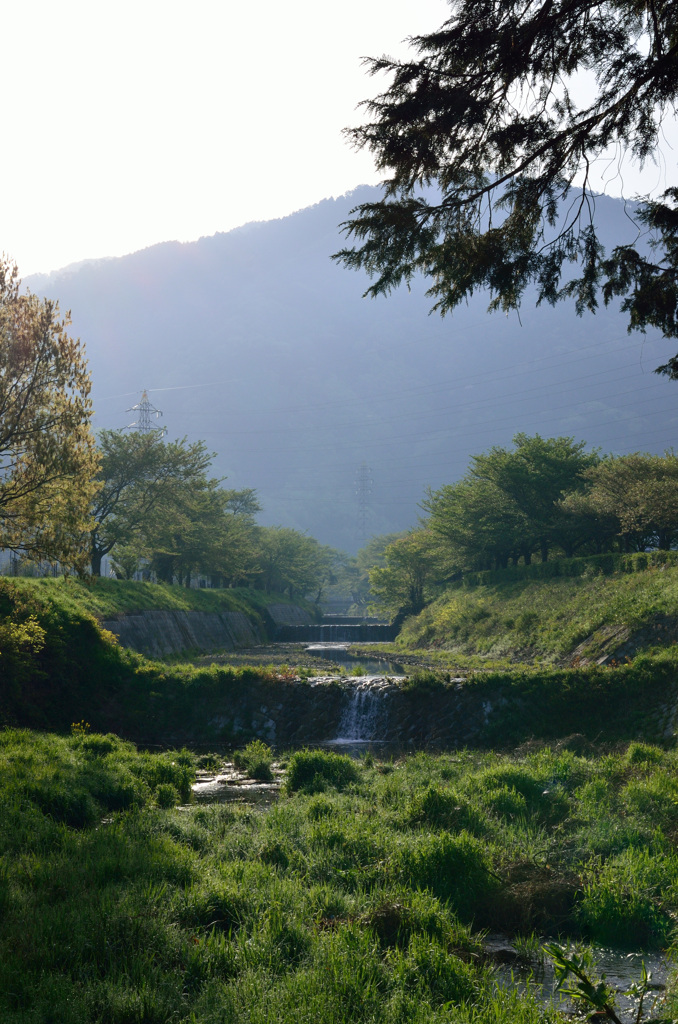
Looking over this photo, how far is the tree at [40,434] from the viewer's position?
59.2ft


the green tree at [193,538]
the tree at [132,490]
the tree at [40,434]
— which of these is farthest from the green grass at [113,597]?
the tree at [132,490]

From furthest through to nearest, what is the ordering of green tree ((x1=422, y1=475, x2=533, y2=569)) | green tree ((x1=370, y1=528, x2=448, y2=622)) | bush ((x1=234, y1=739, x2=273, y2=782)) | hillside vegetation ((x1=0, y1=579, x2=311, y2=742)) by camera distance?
green tree ((x1=370, y1=528, x2=448, y2=622)), green tree ((x1=422, y1=475, x2=533, y2=569)), hillside vegetation ((x1=0, y1=579, x2=311, y2=742)), bush ((x1=234, y1=739, x2=273, y2=782))

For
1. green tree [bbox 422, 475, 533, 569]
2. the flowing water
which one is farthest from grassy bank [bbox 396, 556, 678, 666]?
the flowing water

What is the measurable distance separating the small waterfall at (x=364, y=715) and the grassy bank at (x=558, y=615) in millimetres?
8849

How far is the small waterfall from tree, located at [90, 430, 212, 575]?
925 inches

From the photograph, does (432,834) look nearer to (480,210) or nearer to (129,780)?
(129,780)

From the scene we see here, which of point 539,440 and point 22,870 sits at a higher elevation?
point 539,440

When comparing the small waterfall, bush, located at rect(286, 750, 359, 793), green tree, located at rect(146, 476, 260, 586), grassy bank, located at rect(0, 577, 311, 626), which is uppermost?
green tree, located at rect(146, 476, 260, 586)

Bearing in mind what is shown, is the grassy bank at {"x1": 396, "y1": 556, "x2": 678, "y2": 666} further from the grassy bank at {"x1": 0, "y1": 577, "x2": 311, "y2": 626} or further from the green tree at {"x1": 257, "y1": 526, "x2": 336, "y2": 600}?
the green tree at {"x1": 257, "y1": 526, "x2": 336, "y2": 600}

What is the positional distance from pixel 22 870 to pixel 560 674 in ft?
50.6

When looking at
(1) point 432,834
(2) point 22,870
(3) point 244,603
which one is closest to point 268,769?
(1) point 432,834

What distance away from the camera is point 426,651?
153ft

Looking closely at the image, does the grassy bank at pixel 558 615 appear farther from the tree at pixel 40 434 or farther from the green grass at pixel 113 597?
the tree at pixel 40 434

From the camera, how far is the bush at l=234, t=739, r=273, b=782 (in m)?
15.5
